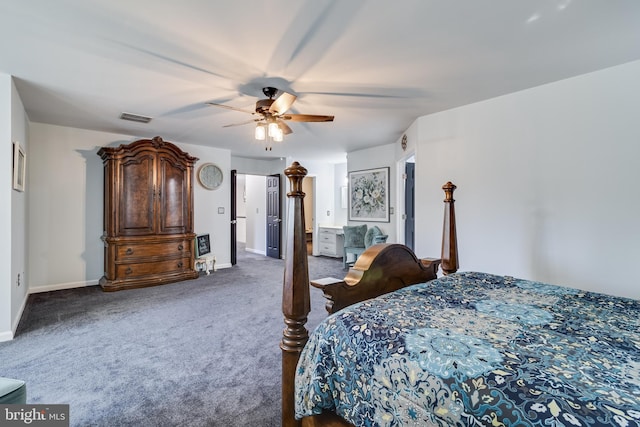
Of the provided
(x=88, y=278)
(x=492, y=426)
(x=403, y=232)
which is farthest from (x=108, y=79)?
(x=403, y=232)

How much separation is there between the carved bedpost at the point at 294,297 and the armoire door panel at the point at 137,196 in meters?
3.91

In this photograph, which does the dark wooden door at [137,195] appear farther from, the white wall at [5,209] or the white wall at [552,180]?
the white wall at [552,180]

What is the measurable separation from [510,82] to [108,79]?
3.69m

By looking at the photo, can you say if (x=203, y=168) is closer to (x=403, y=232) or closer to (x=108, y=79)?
(x=108, y=79)

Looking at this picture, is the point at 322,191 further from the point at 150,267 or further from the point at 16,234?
the point at 16,234

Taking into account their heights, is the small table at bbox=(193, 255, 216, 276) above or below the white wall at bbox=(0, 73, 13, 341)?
below

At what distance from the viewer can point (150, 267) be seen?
450cm

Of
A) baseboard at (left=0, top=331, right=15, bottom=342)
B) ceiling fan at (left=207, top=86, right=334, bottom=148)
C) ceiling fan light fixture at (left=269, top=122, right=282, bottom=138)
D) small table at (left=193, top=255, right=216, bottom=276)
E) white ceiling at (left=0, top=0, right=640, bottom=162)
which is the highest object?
white ceiling at (left=0, top=0, right=640, bottom=162)

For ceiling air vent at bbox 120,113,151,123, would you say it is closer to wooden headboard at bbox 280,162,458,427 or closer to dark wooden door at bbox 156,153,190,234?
dark wooden door at bbox 156,153,190,234

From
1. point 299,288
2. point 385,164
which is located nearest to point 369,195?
point 385,164

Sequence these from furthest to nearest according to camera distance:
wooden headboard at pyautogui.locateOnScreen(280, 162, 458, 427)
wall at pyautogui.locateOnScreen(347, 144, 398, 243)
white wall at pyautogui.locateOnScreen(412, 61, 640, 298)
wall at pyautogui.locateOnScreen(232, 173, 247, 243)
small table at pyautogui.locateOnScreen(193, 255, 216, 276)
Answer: wall at pyautogui.locateOnScreen(232, 173, 247, 243), wall at pyautogui.locateOnScreen(347, 144, 398, 243), small table at pyautogui.locateOnScreen(193, 255, 216, 276), white wall at pyautogui.locateOnScreen(412, 61, 640, 298), wooden headboard at pyautogui.locateOnScreen(280, 162, 458, 427)

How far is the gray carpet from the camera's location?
1759 millimetres

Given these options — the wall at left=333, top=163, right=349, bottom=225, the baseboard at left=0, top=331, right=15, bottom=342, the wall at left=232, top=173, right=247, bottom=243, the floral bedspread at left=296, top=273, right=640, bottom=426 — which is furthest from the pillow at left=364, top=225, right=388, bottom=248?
the wall at left=232, top=173, right=247, bottom=243

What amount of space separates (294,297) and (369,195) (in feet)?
15.5
